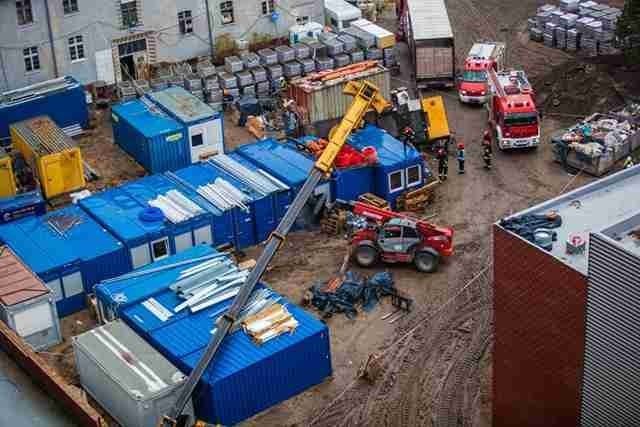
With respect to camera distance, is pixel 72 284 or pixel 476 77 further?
pixel 476 77

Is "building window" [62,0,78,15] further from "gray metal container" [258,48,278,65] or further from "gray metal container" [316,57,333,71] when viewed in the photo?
"gray metal container" [316,57,333,71]

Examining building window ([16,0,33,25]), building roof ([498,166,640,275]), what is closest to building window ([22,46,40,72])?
building window ([16,0,33,25])

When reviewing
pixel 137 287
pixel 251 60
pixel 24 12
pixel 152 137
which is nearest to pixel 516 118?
pixel 251 60

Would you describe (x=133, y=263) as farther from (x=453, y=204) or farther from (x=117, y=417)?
(x=453, y=204)

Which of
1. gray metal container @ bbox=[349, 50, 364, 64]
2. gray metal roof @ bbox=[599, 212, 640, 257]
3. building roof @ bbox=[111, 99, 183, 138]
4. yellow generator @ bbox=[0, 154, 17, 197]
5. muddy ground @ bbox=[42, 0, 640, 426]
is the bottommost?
muddy ground @ bbox=[42, 0, 640, 426]

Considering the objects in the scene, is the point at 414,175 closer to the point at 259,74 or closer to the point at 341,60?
the point at 341,60

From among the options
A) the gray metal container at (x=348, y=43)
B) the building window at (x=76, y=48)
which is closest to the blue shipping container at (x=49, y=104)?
the building window at (x=76, y=48)

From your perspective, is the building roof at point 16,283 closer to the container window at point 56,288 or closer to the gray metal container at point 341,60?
the container window at point 56,288
